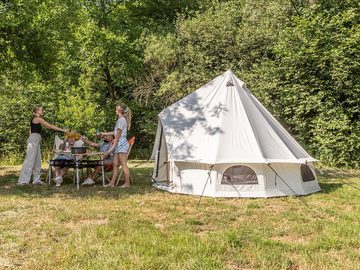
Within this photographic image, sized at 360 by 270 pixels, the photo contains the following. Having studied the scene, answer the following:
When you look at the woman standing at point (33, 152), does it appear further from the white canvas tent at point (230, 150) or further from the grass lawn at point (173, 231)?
the white canvas tent at point (230, 150)

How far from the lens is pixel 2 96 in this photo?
19344 millimetres

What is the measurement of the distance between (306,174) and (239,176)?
1.57m

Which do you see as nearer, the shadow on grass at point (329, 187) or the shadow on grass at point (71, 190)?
the shadow on grass at point (71, 190)

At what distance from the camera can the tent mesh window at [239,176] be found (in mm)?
7539

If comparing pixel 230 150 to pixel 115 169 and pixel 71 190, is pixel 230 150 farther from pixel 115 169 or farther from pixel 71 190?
pixel 71 190

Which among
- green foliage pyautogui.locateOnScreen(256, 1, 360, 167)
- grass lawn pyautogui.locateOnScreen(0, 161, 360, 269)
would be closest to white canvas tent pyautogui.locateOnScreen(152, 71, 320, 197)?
grass lawn pyautogui.locateOnScreen(0, 161, 360, 269)

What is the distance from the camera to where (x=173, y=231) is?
5051 millimetres

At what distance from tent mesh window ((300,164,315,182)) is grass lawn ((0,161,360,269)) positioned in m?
0.42

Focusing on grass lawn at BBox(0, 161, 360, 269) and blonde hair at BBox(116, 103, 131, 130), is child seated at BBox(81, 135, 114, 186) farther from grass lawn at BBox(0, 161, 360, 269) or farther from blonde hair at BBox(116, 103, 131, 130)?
grass lawn at BBox(0, 161, 360, 269)

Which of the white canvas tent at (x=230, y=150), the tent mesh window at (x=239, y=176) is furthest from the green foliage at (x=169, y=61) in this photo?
the tent mesh window at (x=239, y=176)

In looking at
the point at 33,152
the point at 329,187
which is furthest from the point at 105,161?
the point at 329,187

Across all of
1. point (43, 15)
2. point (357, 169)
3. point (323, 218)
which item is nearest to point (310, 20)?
point (357, 169)

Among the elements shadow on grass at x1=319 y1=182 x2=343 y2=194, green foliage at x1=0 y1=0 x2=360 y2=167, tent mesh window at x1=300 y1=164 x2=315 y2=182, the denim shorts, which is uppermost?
green foliage at x1=0 y1=0 x2=360 y2=167

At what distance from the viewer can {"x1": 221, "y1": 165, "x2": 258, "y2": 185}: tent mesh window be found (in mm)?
7539
